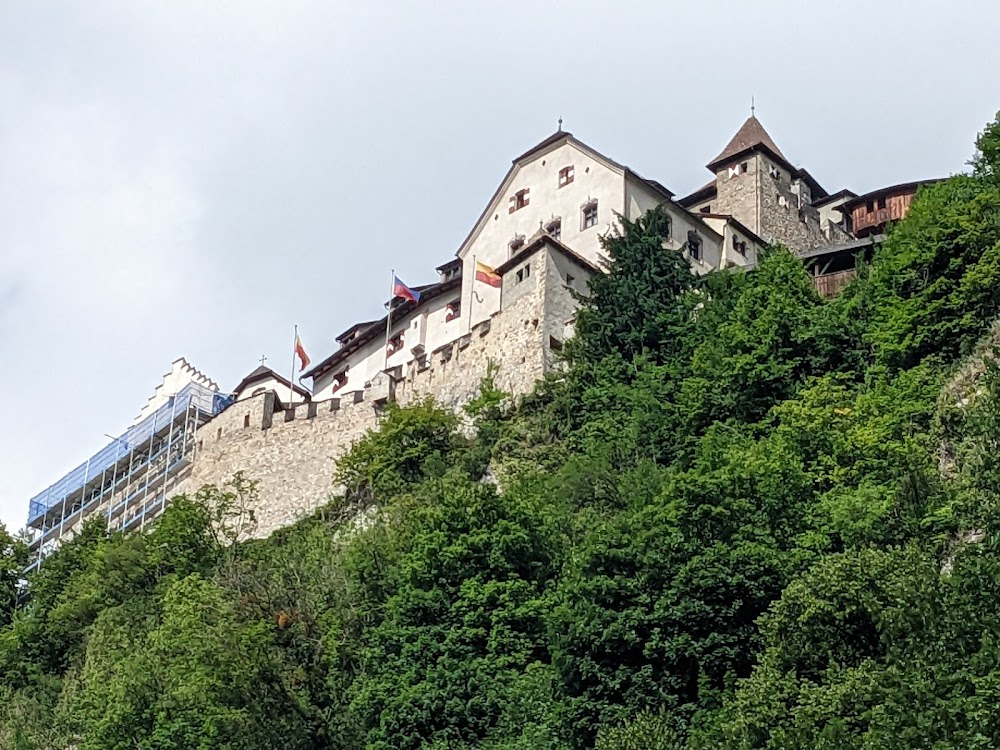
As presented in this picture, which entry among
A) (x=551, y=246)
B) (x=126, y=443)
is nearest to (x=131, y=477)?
(x=126, y=443)

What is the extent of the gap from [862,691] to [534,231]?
3201cm

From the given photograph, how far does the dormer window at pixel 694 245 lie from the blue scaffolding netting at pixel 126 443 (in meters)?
18.5

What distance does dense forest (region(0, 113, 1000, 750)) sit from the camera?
23047mm

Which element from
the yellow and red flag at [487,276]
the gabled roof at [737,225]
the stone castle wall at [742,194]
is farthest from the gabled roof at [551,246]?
the stone castle wall at [742,194]

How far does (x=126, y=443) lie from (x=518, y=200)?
1734cm

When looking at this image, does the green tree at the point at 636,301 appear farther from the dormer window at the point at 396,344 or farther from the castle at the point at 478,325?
the dormer window at the point at 396,344

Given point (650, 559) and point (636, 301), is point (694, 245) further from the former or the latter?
point (650, 559)

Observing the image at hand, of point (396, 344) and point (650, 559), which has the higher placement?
point (396, 344)

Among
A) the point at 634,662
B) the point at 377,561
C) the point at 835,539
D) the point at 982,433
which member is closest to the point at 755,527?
the point at 835,539

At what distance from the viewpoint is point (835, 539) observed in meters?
27.5

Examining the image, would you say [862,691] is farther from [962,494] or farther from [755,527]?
[755,527]

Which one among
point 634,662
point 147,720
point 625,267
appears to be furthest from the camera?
point 625,267

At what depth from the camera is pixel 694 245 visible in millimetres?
50781

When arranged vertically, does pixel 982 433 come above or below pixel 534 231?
below
